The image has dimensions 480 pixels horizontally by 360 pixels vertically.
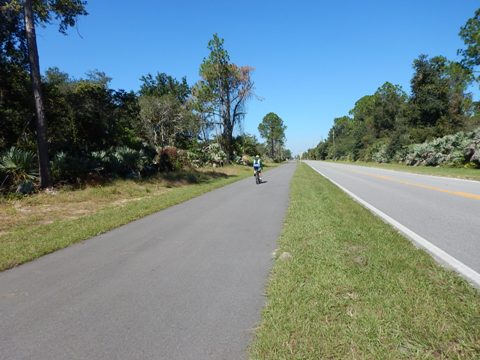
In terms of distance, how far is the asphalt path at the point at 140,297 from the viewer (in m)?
2.86

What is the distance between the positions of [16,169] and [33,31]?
602 cm

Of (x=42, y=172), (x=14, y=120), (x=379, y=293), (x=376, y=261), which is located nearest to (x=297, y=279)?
(x=379, y=293)

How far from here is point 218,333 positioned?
301 cm

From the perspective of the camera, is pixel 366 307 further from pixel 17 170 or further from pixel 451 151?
pixel 451 151

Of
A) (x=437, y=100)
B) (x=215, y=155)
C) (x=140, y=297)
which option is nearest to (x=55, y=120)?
(x=140, y=297)

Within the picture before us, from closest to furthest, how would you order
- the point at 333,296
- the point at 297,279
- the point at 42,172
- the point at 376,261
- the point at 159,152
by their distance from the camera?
the point at 333,296, the point at 297,279, the point at 376,261, the point at 42,172, the point at 159,152

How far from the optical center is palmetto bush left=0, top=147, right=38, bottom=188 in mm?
12613

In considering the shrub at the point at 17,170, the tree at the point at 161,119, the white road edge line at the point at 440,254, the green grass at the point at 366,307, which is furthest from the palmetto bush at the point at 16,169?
the tree at the point at 161,119

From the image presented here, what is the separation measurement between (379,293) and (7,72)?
770 inches

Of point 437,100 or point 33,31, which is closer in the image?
point 33,31

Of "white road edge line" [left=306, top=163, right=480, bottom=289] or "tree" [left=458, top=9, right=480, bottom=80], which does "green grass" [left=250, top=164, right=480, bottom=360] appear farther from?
"tree" [left=458, top=9, right=480, bottom=80]

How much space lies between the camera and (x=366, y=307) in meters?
3.27

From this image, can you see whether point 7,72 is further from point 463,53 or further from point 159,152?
point 463,53

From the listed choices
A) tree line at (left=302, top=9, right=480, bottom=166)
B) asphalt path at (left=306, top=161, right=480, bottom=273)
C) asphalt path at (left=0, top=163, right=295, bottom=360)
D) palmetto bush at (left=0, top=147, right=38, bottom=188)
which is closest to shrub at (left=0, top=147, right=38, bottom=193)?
palmetto bush at (left=0, top=147, right=38, bottom=188)
